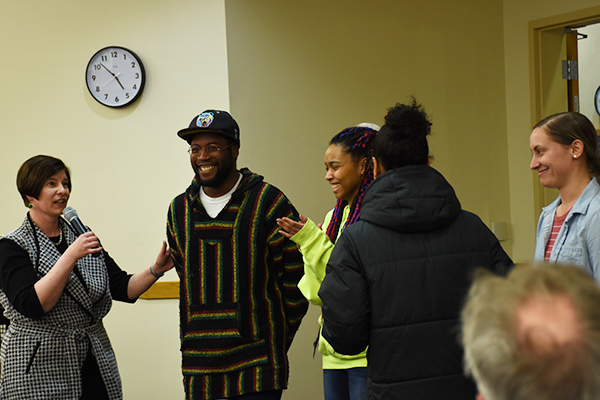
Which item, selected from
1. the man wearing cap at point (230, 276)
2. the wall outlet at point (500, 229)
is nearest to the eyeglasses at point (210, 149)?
the man wearing cap at point (230, 276)

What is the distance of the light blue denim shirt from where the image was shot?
82.0 inches

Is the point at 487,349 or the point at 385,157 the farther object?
the point at 385,157

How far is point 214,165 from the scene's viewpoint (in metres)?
2.52

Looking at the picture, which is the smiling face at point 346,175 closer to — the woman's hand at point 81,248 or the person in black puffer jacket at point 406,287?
the person in black puffer jacket at point 406,287

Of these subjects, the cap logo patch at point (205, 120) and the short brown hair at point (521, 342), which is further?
the cap logo patch at point (205, 120)

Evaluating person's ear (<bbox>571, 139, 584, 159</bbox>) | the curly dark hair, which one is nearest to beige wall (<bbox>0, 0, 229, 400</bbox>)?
the curly dark hair

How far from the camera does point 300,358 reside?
3.98 metres

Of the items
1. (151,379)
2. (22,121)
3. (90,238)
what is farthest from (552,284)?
(22,121)

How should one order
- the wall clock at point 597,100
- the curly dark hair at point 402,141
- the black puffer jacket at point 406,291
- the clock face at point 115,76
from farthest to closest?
the wall clock at point 597,100 < the clock face at point 115,76 < the curly dark hair at point 402,141 < the black puffer jacket at point 406,291

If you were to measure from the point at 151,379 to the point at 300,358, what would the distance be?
891mm

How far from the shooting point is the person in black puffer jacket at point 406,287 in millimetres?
1836

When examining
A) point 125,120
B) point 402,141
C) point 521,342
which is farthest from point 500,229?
point 521,342

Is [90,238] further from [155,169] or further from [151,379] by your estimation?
[151,379]

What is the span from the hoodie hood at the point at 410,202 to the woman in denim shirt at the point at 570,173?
494 mm
